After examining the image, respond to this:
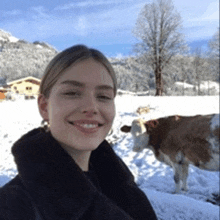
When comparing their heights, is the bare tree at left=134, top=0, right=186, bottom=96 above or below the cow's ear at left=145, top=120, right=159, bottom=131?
above

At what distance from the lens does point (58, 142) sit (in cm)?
61

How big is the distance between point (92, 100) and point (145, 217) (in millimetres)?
452

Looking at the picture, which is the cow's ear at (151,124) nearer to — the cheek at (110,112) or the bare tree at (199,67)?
the cheek at (110,112)

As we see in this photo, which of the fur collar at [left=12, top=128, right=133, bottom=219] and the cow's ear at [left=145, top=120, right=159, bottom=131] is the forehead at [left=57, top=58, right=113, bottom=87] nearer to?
the fur collar at [left=12, top=128, right=133, bottom=219]

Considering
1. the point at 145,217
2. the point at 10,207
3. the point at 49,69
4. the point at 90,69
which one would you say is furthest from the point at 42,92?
the point at 145,217

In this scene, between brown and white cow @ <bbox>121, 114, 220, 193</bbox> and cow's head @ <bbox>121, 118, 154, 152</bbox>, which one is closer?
brown and white cow @ <bbox>121, 114, 220, 193</bbox>

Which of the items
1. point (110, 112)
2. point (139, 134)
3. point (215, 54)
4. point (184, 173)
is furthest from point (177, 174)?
point (215, 54)

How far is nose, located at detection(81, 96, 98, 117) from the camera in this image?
59 centimetres

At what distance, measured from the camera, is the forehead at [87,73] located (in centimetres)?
62

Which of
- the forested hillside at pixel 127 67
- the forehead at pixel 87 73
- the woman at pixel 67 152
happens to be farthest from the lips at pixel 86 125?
the forested hillside at pixel 127 67

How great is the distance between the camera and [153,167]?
385 centimetres

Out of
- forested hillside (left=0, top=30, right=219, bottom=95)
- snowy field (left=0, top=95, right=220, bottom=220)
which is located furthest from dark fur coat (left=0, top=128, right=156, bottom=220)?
forested hillside (left=0, top=30, right=219, bottom=95)

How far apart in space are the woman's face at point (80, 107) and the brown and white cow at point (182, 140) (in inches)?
90.9

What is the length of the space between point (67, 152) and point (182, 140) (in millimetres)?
2439
